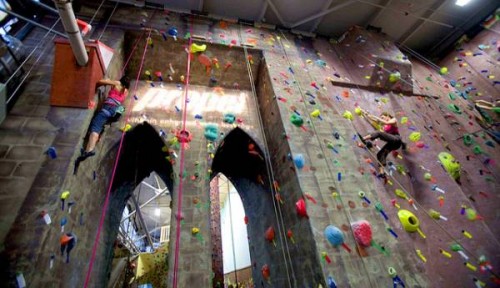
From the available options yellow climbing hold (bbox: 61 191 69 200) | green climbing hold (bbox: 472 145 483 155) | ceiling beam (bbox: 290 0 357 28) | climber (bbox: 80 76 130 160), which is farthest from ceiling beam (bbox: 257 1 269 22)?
yellow climbing hold (bbox: 61 191 69 200)

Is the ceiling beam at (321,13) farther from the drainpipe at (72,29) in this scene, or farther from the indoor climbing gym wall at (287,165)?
the drainpipe at (72,29)

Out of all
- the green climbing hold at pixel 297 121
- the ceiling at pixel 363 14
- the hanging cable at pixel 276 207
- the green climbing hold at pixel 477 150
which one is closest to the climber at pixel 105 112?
the hanging cable at pixel 276 207

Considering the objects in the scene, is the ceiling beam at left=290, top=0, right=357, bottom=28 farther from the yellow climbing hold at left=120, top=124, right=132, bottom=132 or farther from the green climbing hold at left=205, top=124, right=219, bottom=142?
the yellow climbing hold at left=120, top=124, right=132, bottom=132

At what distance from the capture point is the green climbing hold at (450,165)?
4.64 meters

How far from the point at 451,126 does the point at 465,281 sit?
364 cm

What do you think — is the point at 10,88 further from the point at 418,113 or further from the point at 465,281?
the point at 418,113

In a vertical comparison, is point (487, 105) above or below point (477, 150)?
above

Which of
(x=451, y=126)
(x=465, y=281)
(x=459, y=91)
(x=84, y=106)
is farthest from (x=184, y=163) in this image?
(x=459, y=91)

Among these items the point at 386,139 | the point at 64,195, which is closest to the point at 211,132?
the point at 64,195

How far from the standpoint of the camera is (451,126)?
5750 mm

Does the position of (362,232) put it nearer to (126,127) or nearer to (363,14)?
(126,127)

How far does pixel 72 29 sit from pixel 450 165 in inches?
241

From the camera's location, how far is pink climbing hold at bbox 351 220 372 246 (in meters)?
3.07

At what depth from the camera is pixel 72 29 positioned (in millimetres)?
2686
